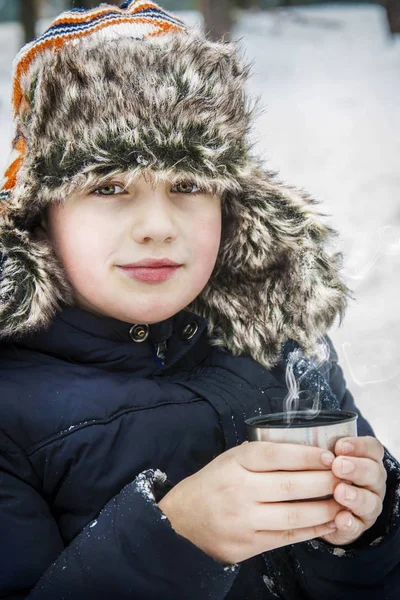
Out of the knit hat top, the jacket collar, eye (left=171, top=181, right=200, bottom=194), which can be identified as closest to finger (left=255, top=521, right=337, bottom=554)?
the jacket collar

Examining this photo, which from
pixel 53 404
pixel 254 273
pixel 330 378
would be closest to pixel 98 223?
pixel 53 404

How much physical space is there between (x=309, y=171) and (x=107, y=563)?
434 centimetres

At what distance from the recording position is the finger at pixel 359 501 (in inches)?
41.9

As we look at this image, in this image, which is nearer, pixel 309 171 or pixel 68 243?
pixel 68 243

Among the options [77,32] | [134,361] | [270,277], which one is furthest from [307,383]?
[77,32]

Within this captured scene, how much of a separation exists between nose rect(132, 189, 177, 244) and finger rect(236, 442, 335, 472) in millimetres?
474

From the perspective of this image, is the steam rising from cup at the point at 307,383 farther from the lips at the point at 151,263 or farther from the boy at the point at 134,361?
the lips at the point at 151,263

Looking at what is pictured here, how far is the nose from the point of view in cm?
133

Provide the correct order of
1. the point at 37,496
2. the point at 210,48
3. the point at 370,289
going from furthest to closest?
the point at 370,289 < the point at 210,48 < the point at 37,496

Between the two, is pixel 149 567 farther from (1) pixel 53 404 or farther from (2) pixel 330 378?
(2) pixel 330 378

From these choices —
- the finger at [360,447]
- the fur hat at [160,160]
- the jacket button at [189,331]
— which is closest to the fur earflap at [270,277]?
the fur hat at [160,160]

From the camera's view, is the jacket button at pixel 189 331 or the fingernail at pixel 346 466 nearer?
the fingernail at pixel 346 466

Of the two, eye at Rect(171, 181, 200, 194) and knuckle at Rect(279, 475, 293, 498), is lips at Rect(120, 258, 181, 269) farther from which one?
knuckle at Rect(279, 475, 293, 498)

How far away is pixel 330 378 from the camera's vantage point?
1.76m
